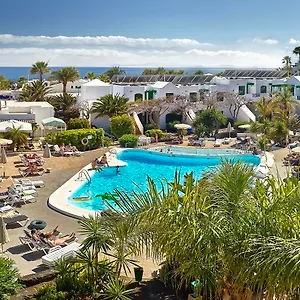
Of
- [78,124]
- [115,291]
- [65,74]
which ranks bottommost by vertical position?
[115,291]

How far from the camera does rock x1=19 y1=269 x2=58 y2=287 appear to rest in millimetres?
10909

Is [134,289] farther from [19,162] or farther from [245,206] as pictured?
[19,162]

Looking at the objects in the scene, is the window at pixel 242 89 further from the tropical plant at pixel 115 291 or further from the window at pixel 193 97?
the tropical plant at pixel 115 291

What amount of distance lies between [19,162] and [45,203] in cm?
769

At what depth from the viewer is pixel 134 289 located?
10.7 m

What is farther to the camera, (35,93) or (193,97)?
(193,97)

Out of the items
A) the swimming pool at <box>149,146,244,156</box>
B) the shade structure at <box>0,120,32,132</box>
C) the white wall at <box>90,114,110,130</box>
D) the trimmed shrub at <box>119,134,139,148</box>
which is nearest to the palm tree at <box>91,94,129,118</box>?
the white wall at <box>90,114,110,130</box>

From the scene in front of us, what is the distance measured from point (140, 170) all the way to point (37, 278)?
15.7 meters

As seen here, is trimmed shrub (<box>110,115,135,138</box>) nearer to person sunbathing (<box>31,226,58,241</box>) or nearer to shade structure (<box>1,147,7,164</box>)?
shade structure (<box>1,147,7,164</box>)

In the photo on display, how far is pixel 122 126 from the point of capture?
33.5 m

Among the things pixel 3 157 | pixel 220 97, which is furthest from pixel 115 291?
pixel 220 97

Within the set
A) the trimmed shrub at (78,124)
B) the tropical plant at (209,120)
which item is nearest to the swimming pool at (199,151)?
the tropical plant at (209,120)

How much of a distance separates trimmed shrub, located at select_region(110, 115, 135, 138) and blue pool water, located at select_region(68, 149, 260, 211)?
3371mm

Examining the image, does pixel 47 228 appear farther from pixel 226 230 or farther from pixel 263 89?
pixel 263 89
